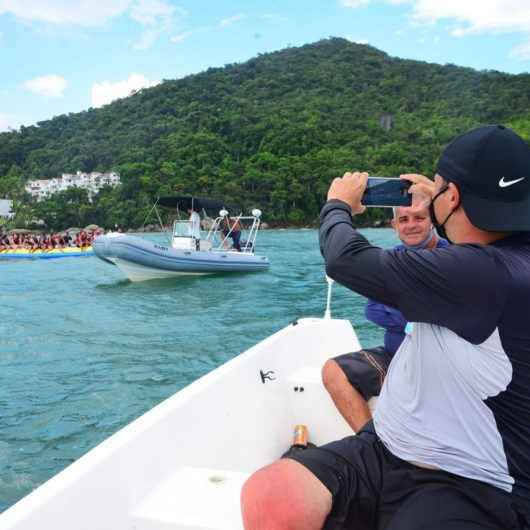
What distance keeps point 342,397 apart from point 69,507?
1.24 m

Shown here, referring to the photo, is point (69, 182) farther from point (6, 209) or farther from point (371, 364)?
point (371, 364)

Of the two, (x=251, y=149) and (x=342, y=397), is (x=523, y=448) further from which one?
(x=251, y=149)

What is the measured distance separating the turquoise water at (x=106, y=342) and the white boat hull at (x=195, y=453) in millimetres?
1655

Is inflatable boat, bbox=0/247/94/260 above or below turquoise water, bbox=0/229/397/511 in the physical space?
above

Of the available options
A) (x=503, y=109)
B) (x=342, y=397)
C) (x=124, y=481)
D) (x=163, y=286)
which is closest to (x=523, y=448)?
(x=124, y=481)

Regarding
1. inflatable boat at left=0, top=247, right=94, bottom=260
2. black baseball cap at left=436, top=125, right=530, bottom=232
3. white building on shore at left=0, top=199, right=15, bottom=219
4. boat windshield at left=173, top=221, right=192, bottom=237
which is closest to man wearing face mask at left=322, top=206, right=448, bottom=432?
black baseball cap at left=436, top=125, right=530, bottom=232

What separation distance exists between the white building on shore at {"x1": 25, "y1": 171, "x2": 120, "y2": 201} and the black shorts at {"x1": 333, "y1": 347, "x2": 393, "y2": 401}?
74530 millimetres

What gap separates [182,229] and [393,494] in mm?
13906

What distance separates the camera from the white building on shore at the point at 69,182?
248 ft

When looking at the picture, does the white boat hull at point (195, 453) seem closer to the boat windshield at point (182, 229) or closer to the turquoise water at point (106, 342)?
the turquoise water at point (106, 342)

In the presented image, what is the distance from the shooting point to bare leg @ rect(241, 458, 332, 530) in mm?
1130

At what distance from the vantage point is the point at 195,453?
187 cm

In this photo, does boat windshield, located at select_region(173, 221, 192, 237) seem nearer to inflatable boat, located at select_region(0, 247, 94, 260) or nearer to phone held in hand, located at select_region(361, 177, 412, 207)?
inflatable boat, located at select_region(0, 247, 94, 260)

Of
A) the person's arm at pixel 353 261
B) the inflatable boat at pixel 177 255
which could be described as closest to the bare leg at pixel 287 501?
the person's arm at pixel 353 261
